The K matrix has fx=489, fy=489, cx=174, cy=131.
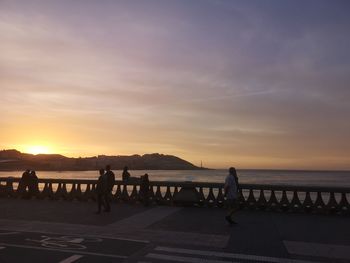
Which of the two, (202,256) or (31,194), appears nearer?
(202,256)

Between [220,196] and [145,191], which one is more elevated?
[145,191]

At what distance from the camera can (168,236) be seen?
12141mm

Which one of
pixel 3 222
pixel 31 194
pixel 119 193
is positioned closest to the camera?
pixel 3 222

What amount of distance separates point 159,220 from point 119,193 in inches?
253

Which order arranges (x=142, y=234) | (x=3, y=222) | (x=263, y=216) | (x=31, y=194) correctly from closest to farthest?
1. (x=142, y=234)
2. (x=3, y=222)
3. (x=263, y=216)
4. (x=31, y=194)

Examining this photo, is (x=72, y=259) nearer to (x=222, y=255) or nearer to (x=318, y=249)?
(x=222, y=255)

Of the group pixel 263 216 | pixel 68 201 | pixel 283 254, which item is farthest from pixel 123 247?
pixel 68 201

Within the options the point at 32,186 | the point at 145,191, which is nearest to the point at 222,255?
the point at 145,191

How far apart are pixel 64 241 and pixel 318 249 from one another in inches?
225

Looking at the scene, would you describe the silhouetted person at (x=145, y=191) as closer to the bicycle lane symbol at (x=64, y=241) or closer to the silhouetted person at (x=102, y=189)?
the silhouetted person at (x=102, y=189)

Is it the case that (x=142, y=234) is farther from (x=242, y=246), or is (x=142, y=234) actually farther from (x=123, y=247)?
(x=242, y=246)

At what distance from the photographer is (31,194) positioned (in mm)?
23531

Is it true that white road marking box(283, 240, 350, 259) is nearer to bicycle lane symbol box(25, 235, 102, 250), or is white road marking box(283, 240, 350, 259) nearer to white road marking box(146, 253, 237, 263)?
white road marking box(146, 253, 237, 263)

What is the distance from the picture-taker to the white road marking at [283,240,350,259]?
33.6 feet
